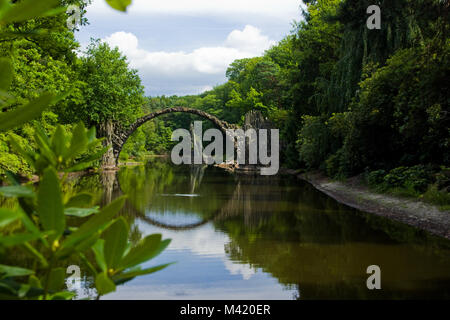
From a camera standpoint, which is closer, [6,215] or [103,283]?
[6,215]

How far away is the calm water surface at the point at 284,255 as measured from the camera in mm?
5543

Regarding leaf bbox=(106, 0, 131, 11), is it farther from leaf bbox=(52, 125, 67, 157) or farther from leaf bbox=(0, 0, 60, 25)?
leaf bbox=(52, 125, 67, 157)

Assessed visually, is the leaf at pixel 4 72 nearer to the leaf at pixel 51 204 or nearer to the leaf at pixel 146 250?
the leaf at pixel 51 204

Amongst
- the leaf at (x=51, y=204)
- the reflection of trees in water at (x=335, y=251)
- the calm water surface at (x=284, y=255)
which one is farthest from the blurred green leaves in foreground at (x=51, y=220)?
the reflection of trees in water at (x=335, y=251)

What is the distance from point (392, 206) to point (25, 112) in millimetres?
12839

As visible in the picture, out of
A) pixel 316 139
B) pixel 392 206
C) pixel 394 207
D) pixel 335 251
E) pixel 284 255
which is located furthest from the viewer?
pixel 316 139

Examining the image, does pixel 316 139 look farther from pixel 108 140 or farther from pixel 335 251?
pixel 108 140

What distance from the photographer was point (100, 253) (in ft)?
2.90

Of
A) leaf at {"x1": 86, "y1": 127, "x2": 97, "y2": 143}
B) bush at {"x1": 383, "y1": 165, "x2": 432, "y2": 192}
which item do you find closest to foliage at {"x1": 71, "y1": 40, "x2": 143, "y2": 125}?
bush at {"x1": 383, "y1": 165, "x2": 432, "y2": 192}

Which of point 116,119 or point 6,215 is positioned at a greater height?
point 116,119

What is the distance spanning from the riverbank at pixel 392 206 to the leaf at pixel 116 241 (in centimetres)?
907

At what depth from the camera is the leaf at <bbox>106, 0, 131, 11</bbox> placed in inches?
25.9

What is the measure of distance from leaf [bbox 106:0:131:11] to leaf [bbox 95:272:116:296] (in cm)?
47

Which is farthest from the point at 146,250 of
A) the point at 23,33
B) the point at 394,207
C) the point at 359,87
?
the point at 359,87
